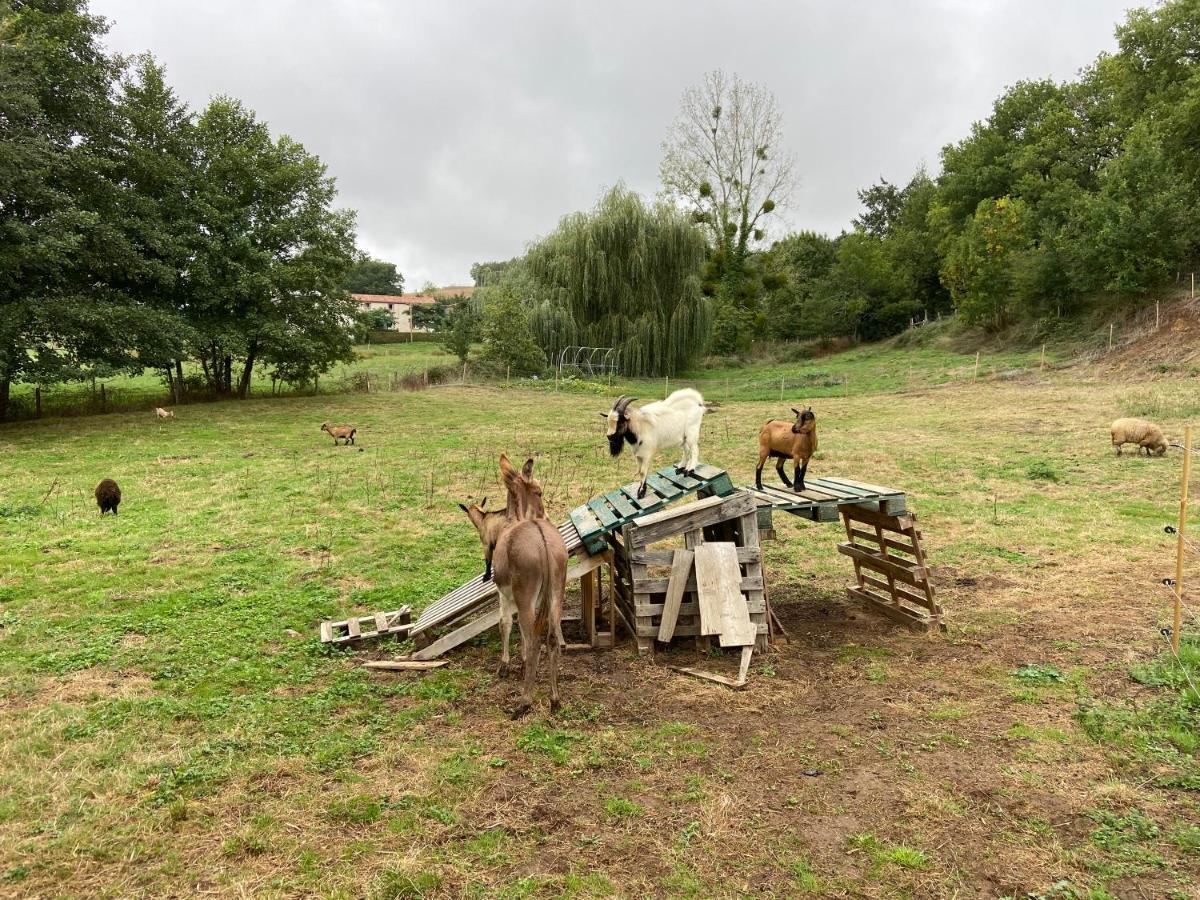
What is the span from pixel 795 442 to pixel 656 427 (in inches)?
66.7

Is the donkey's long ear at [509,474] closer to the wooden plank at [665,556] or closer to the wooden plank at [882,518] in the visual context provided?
the wooden plank at [665,556]

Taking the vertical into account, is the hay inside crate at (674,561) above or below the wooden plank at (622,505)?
below

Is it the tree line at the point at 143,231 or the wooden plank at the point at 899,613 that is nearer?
the wooden plank at the point at 899,613

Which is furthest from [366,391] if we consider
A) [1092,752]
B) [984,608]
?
[1092,752]

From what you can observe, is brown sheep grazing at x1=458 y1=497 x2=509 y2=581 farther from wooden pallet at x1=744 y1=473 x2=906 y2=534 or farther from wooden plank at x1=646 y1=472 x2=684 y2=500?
wooden pallet at x1=744 y1=473 x2=906 y2=534

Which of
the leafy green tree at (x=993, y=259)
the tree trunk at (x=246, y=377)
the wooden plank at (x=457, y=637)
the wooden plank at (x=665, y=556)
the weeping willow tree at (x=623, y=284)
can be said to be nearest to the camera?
the wooden plank at (x=457, y=637)

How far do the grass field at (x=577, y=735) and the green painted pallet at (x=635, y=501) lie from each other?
4.15 feet

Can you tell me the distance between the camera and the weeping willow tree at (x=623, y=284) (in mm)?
36312

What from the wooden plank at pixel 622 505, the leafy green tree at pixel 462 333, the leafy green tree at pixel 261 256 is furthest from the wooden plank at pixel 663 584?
the leafy green tree at pixel 462 333

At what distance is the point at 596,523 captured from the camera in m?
6.50

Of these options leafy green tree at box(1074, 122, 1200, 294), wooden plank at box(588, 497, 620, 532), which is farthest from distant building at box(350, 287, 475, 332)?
wooden plank at box(588, 497, 620, 532)

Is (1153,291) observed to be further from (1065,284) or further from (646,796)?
(646,796)

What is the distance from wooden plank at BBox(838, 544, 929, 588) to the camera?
6.89 meters

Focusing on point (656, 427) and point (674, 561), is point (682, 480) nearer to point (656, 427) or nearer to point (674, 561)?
point (656, 427)
